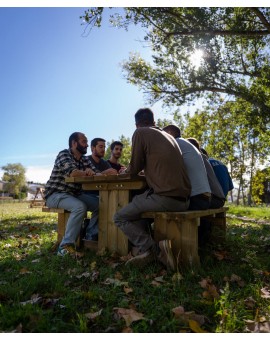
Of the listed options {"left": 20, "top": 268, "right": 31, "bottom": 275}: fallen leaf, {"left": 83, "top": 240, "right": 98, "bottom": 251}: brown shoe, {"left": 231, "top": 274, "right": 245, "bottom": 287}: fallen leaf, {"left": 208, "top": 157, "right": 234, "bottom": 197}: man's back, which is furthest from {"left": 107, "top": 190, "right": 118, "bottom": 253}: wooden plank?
{"left": 208, "top": 157, "right": 234, "bottom": 197}: man's back

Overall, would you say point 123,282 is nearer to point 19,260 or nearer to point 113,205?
point 113,205

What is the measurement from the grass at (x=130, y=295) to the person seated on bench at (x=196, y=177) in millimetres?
777

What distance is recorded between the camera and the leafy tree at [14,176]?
93.0 meters

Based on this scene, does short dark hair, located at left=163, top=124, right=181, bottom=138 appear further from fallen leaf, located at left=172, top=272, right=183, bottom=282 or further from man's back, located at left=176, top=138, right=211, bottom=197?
fallen leaf, located at left=172, top=272, right=183, bottom=282

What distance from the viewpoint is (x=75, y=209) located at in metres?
4.97

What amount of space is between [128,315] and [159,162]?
1.97 meters

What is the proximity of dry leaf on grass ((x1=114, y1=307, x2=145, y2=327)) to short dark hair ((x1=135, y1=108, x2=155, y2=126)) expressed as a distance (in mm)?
2582

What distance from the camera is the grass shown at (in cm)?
244

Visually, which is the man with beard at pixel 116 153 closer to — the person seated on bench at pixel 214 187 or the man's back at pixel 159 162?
the person seated on bench at pixel 214 187

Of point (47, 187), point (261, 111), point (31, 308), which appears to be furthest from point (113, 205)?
point (261, 111)

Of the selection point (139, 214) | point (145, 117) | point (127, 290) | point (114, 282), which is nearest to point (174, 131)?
point (145, 117)

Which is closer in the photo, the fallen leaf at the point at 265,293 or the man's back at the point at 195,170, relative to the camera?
the fallen leaf at the point at 265,293

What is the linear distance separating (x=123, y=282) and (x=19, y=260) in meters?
2.03

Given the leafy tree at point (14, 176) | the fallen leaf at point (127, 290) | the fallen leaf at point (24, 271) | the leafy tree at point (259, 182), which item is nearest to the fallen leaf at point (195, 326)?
the fallen leaf at point (127, 290)
